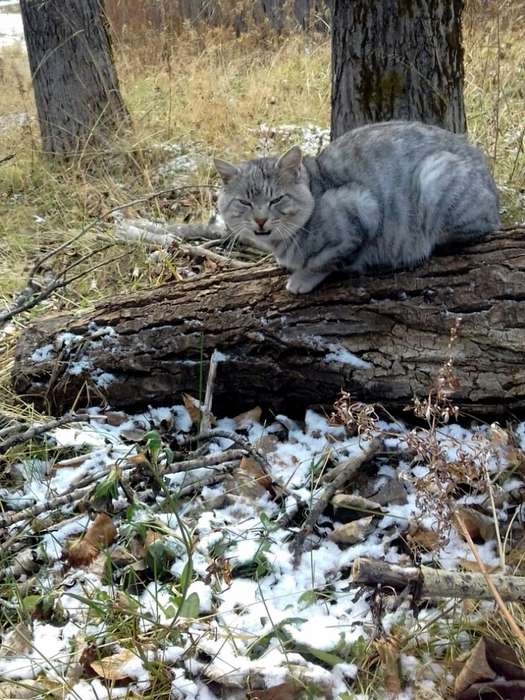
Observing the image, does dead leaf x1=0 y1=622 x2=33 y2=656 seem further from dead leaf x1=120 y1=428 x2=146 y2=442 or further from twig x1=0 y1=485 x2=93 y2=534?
dead leaf x1=120 y1=428 x2=146 y2=442

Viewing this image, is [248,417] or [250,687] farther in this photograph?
[248,417]

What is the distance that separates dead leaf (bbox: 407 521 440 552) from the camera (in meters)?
1.80

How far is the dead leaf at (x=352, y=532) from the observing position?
1895mm

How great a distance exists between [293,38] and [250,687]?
19.9ft

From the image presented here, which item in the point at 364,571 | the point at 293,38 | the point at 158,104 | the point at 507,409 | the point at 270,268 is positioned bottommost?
the point at 507,409

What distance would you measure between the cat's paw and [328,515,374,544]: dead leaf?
886mm

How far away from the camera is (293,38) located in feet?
20.6

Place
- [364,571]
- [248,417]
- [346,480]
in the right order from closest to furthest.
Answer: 1. [364,571]
2. [346,480]
3. [248,417]

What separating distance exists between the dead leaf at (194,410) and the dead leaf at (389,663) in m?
1.09

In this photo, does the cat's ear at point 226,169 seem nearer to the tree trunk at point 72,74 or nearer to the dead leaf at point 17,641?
the dead leaf at point 17,641

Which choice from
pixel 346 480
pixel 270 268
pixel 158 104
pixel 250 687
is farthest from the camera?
pixel 158 104

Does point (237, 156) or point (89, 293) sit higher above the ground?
point (237, 156)

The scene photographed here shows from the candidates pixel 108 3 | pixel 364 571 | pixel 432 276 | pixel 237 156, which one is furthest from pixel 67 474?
pixel 108 3

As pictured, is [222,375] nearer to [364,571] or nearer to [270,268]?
[270,268]
